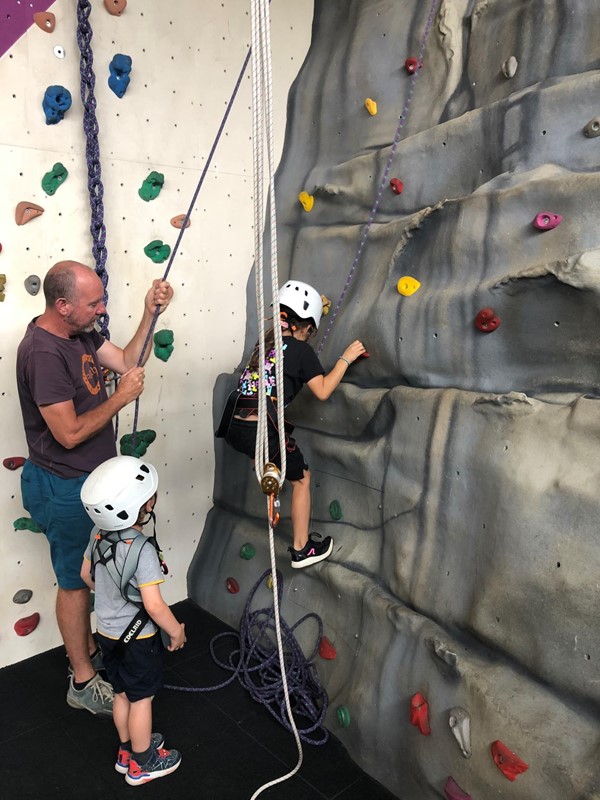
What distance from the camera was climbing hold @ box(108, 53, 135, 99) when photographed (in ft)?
7.19

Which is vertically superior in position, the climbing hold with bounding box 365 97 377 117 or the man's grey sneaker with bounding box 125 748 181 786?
the climbing hold with bounding box 365 97 377 117

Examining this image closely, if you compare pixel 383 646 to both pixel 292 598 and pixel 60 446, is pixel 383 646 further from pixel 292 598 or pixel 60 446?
pixel 60 446

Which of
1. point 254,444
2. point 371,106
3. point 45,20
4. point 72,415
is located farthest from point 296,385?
point 45,20

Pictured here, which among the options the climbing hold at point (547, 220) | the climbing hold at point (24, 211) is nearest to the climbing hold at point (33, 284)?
the climbing hold at point (24, 211)

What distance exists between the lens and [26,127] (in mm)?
2068

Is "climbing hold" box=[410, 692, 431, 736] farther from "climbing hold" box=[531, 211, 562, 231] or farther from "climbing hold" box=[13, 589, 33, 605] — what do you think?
"climbing hold" box=[13, 589, 33, 605]

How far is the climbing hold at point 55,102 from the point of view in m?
2.07

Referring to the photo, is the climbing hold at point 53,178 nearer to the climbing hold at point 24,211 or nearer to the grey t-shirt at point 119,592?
the climbing hold at point 24,211

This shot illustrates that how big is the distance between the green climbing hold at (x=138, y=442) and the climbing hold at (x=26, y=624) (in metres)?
0.66

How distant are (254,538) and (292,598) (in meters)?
0.35

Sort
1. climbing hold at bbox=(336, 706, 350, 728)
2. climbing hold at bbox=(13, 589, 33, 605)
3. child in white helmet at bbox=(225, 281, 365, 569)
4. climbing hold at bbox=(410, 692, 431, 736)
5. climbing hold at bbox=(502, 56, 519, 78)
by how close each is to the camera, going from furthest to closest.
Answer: climbing hold at bbox=(13, 589, 33, 605) → child in white helmet at bbox=(225, 281, 365, 569) → climbing hold at bbox=(336, 706, 350, 728) → climbing hold at bbox=(502, 56, 519, 78) → climbing hold at bbox=(410, 692, 431, 736)

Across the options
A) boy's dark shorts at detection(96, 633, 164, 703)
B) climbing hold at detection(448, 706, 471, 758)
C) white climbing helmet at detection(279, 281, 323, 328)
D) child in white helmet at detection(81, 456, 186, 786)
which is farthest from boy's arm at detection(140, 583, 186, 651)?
white climbing helmet at detection(279, 281, 323, 328)

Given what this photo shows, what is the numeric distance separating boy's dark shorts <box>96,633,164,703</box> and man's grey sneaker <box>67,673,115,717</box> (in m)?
0.41

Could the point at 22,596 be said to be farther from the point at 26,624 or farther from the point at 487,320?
the point at 487,320
